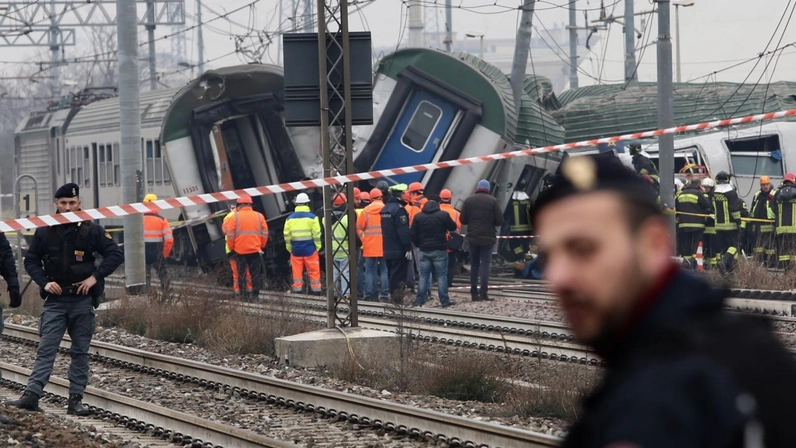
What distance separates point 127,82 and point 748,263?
965 cm

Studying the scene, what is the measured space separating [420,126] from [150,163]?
7.63 metres

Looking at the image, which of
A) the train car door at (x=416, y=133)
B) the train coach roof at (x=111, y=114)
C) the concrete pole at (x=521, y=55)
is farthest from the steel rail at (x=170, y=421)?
the train coach roof at (x=111, y=114)

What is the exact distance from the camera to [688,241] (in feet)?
63.9

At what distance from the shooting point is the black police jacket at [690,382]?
4.72ft

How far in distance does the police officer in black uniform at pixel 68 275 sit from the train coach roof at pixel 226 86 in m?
10.7

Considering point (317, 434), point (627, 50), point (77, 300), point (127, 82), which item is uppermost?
point (627, 50)

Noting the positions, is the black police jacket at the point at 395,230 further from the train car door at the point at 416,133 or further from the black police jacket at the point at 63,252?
the black police jacket at the point at 63,252

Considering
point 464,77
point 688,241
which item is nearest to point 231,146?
point 464,77

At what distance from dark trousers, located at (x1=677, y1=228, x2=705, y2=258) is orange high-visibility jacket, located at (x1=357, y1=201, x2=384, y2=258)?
4876 mm

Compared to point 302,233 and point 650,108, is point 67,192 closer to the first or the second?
point 302,233

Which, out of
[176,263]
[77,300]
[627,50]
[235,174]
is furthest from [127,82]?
[627,50]

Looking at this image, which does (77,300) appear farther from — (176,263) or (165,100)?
(165,100)

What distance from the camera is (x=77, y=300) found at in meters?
9.26

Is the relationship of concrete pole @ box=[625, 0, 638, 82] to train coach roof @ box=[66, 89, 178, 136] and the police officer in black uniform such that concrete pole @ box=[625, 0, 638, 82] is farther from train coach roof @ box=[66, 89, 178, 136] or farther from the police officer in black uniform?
the police officer in black uniform
